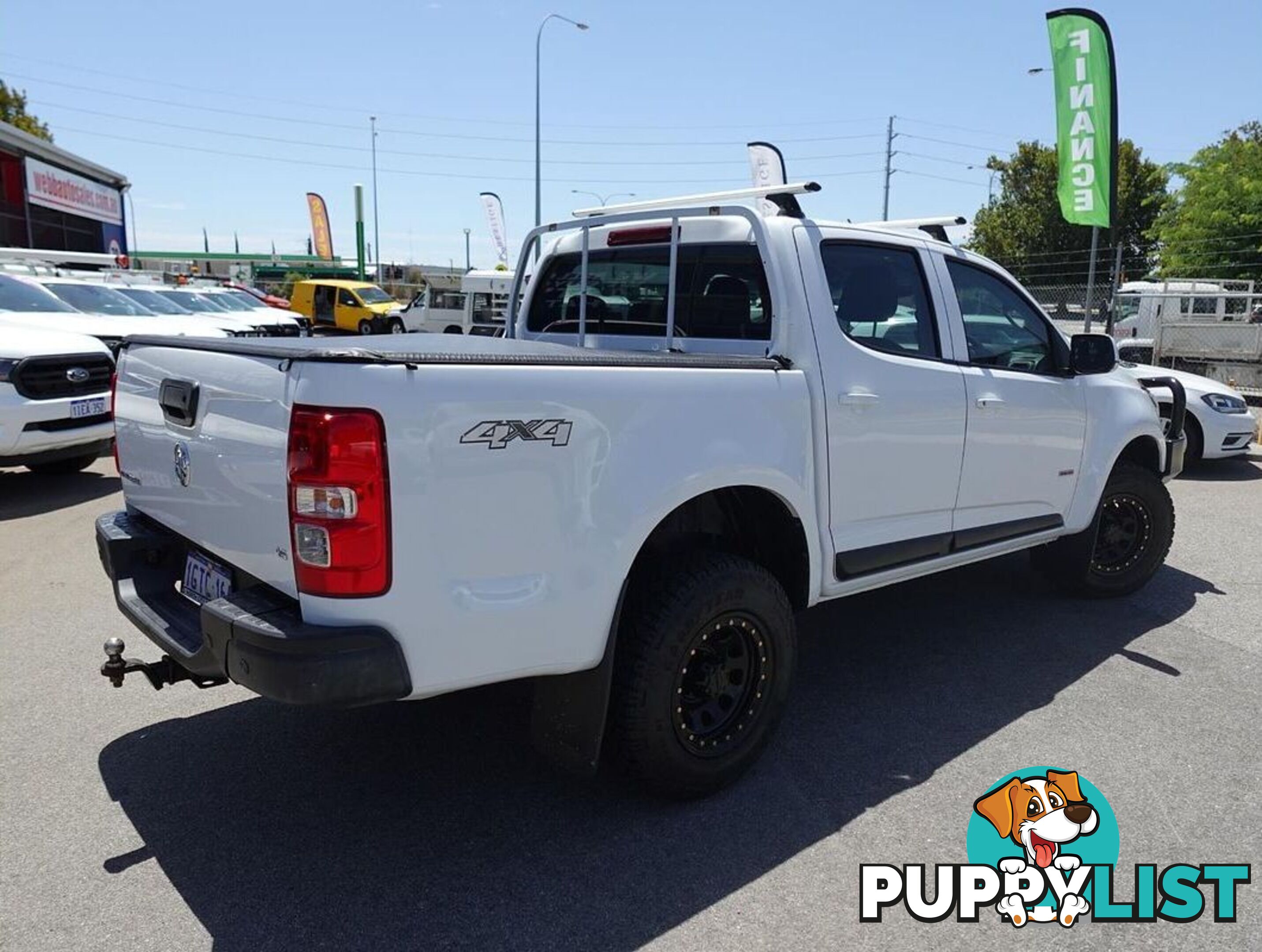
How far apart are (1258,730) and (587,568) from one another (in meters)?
2.92

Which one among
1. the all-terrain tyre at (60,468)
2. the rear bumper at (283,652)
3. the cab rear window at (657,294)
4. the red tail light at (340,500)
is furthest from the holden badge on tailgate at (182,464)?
the all-terrain tyre at (60,468)

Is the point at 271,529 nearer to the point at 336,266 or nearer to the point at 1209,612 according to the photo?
the point at 1209,612

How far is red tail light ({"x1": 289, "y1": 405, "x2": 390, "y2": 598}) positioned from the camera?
7.38 ft

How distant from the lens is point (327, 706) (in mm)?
2303

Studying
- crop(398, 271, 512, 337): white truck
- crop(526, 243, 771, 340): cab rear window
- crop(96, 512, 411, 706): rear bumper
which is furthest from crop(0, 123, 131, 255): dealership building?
crop(96, 512, 411, 706): rear bumper

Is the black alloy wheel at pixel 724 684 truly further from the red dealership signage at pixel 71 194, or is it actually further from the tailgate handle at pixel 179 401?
the red dealership signage at pixel 71 194

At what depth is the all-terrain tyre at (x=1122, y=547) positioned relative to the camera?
5.16 meters

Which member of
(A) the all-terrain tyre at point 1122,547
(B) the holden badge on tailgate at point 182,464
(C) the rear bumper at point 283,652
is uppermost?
(B) the holden badge on tailgate at point 182,464

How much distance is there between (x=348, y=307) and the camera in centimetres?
3011

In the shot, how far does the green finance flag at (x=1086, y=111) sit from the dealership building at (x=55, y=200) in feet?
86.4

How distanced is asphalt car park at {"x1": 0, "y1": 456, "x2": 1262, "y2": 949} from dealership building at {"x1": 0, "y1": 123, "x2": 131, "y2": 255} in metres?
28.5

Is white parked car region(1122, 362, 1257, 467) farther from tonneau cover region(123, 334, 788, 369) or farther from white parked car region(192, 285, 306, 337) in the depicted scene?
white parked car region(192, 285, 306, 337)

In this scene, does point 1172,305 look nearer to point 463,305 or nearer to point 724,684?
point 724,684

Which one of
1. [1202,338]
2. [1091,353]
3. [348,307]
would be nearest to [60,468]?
[1091,353]
